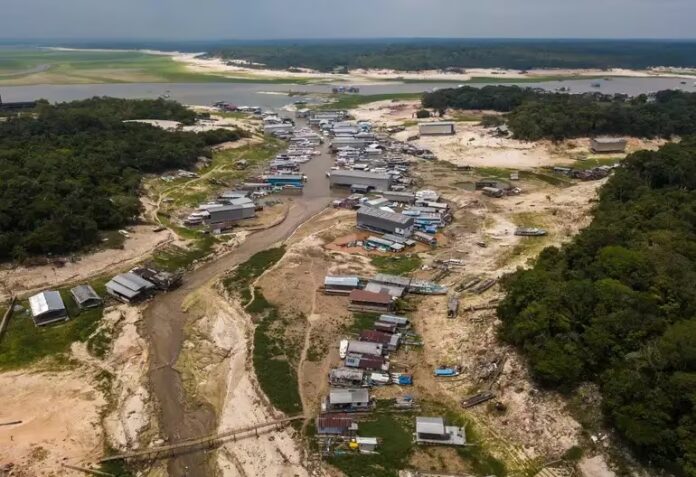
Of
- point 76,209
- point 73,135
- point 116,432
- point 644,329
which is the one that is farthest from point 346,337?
point 73,135

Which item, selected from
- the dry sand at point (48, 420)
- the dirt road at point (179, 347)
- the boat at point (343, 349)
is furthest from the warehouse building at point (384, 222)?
the dry sand at point (48, 420)

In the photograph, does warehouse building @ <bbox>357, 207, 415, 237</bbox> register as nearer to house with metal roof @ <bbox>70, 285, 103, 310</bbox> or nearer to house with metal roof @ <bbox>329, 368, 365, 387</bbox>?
house with metal roof @ <bbox>329, 368, 365, 387</bbox>

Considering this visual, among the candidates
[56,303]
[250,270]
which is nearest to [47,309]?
[56,303]

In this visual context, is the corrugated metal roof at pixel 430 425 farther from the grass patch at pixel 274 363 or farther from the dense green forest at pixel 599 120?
the dense green forest at pixel 599 120

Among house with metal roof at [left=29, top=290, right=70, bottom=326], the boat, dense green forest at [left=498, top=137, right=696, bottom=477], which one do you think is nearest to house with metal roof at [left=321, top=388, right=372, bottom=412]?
the boat

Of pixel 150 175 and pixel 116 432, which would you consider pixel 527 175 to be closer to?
pixel 150 175

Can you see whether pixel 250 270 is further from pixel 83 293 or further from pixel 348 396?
pixel 348 396
